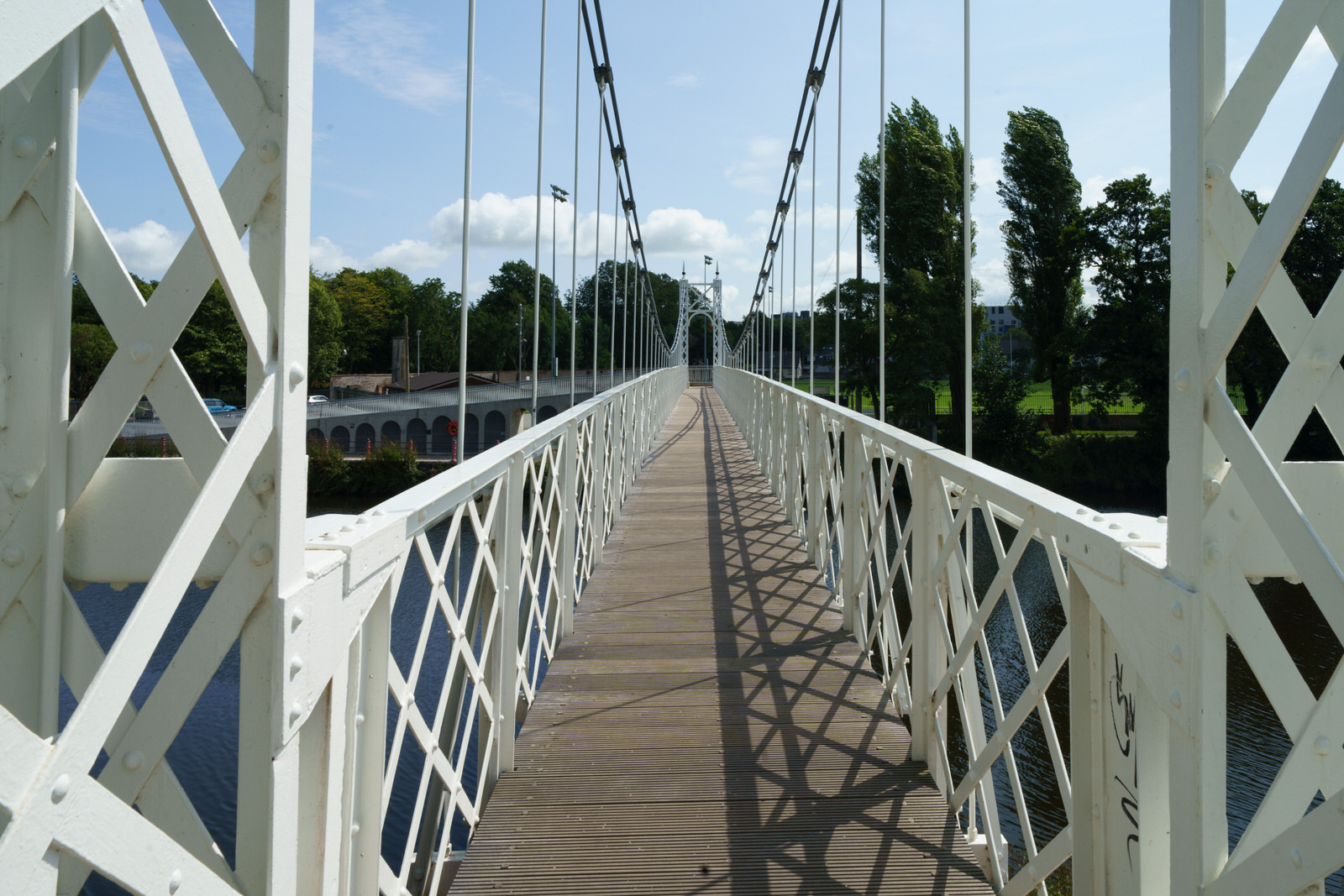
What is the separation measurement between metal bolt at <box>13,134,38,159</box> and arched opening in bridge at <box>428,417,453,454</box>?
31.6m

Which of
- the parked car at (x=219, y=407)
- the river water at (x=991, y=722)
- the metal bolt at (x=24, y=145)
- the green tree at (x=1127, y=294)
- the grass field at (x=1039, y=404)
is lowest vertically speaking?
the river water at (x=991, y=722)

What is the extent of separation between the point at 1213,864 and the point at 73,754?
45.3 inches

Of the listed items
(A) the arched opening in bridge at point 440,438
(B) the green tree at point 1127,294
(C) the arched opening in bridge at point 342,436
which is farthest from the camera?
(A) the arched opening in bridge at point 440,438

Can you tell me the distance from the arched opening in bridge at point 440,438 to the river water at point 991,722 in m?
20.5

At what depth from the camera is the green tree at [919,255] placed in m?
23.1

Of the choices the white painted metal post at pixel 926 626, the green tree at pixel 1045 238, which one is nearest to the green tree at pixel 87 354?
the white painted metal post at pixel 926 626

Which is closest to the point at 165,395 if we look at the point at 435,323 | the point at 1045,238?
the point at 1045,238

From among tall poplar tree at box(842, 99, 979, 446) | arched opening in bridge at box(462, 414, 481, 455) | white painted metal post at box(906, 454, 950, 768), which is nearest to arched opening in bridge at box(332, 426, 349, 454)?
arched opening in bridge at box(462, 414, 481, 455)

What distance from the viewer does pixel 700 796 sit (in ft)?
6.86

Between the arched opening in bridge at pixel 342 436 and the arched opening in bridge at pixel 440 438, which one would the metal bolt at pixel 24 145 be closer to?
the arched opening in bridge at pixel 342 436

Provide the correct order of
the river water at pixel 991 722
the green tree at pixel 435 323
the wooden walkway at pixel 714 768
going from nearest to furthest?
1. the wooden walkway at pixel 714 768
2. the river water at pixel 991 722
3. the green tree at pixel 435 323

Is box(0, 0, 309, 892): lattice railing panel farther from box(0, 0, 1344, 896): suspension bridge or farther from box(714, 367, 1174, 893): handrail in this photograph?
box(714, 367, 1174, 893): handrail

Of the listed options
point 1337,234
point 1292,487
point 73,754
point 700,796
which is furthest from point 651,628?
point 1337,234

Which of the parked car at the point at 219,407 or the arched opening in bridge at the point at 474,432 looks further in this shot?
the arched opening in bridge at the point at 474,432
